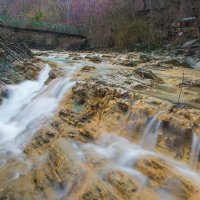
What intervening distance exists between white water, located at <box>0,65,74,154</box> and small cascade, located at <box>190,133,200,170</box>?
4.07 m

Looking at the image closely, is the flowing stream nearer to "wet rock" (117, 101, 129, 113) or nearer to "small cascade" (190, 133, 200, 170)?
"wet rock" (117, 101, 129, 113)

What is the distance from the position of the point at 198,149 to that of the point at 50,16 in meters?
59.6

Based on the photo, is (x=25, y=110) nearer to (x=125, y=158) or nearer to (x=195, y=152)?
(x=125, y=158)

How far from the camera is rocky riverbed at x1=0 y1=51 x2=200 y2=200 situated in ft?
19.7

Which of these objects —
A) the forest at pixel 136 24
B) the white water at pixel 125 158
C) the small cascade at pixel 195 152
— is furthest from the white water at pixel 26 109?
the forest at pixel 136 24

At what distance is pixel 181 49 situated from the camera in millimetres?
23344

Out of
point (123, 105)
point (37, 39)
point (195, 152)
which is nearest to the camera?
point (195, 152)

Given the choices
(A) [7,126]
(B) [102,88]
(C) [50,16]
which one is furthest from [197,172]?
(C) [50,16]

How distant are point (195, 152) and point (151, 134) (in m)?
1.15

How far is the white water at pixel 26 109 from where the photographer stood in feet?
29.7

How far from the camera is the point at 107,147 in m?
7.56

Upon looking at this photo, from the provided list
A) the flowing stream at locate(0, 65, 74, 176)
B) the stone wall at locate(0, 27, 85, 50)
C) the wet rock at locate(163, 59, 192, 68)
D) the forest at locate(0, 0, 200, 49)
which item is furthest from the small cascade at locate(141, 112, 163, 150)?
the stone wall at locate(0, 27, 85, 50)

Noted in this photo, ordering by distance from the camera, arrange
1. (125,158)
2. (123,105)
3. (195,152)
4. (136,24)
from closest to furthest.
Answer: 1. (195,152)
2. (125,158)
3. (123,105)
4. (136,24)

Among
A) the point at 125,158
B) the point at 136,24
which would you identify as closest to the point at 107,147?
the point at 125,158
